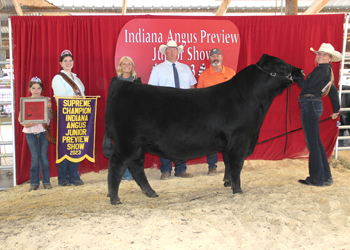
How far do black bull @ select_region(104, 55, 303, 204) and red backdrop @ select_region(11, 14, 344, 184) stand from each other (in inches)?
53.8

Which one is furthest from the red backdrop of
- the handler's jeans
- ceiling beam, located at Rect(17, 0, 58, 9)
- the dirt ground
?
ceiling beam, located at Rect(17, 0, 58, 9)

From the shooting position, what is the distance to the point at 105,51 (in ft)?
15.4

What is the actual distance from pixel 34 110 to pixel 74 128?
0.56 metres

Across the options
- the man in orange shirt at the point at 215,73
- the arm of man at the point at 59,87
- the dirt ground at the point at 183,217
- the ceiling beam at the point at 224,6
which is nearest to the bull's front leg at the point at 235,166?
the dirt ground at the point at 183,217

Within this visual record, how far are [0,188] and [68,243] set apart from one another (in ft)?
9.52

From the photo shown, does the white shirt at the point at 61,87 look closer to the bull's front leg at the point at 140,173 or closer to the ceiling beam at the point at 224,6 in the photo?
the bull's front leg at the point at 140,173

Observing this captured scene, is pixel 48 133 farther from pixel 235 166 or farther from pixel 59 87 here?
pixel 235 166

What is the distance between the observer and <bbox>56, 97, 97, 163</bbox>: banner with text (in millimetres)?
3789

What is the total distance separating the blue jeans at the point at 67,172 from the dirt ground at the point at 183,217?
0.21 meters

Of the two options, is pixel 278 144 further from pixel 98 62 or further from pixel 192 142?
pixel 98 62

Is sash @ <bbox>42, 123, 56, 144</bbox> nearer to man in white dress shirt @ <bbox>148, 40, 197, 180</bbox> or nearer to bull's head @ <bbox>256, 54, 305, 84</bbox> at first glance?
man in white dress shirt @ <bbox>148, 40, 197, 180</bbox>

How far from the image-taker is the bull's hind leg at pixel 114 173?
296 centimetres

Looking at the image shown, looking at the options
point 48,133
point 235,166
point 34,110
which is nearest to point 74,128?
point 48,133

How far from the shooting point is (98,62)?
469 cm
